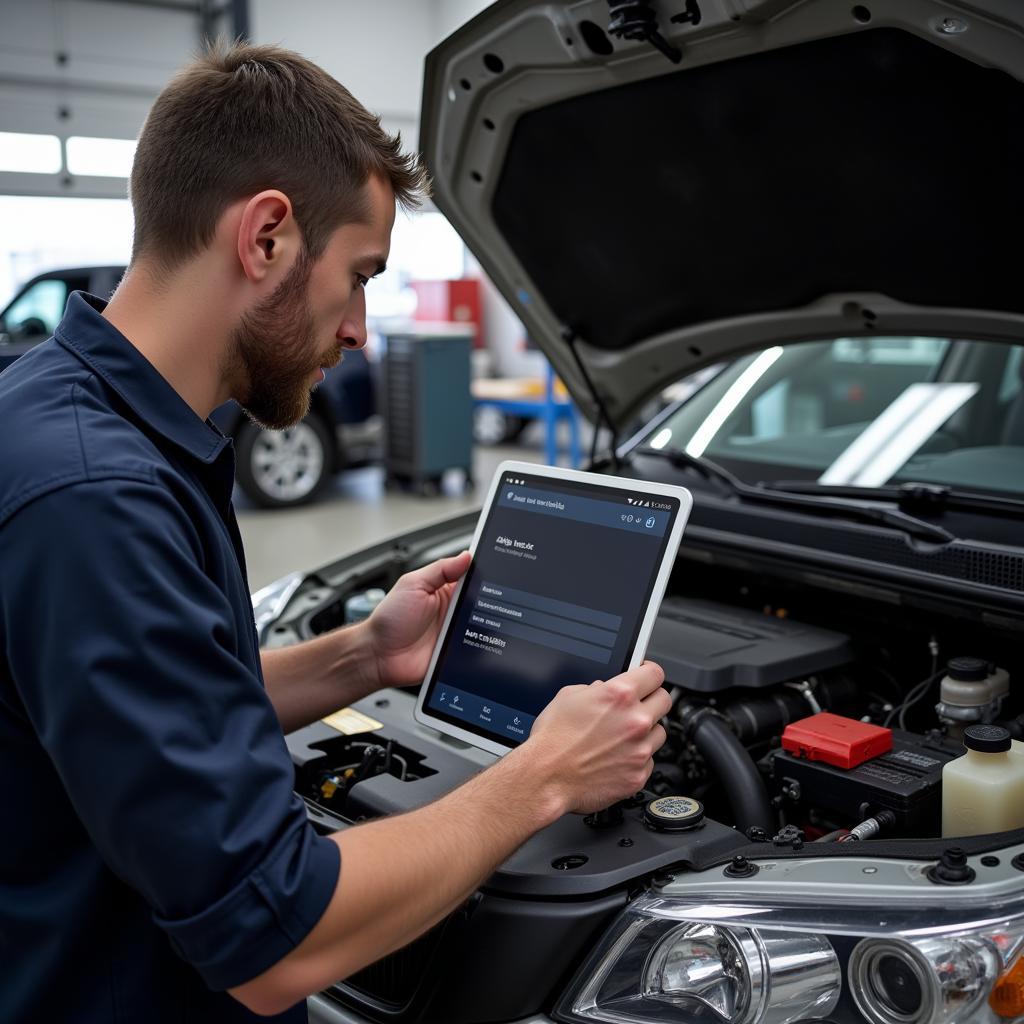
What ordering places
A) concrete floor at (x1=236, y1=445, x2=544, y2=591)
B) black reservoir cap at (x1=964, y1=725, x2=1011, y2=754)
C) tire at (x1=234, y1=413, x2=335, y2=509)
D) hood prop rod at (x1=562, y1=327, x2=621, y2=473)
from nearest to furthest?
black reservoir cap at (x1=964, y1=725, x2=1011, y2=754) < hood prop rod at (x1=562, y1=327, x2=621, y2=473) < concrete floor at (x1=236, y1=445, x2=544, y2=591) < tire at (x1=234, y1=413, x2=335, y2=509)

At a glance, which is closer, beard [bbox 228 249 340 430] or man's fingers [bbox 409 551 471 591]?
beard [bbox 228 249 340 430]

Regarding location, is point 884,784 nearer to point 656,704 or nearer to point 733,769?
point 733,769

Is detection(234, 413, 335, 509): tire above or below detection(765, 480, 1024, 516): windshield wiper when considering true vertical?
below

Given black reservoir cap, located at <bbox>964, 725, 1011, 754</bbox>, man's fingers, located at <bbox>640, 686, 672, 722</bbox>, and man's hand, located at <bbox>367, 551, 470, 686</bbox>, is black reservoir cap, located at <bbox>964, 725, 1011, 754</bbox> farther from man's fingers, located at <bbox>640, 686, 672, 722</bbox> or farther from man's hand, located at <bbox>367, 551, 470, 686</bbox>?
man's hand, located at <bbox>367, 551, 470, 686</bbox>

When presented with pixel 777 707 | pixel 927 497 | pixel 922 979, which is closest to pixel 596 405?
pixel 927 497

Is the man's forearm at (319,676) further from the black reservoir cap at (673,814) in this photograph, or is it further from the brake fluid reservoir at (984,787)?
the brake fluid reservoir at (984,787)

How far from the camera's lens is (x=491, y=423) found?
35.9 feet

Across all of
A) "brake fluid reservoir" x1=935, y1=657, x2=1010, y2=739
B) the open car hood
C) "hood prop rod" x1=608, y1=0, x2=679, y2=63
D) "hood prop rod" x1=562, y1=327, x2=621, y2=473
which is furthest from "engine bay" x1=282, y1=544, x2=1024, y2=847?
"hood prop rod" x1=608, y1=0, x2=679, y2=63

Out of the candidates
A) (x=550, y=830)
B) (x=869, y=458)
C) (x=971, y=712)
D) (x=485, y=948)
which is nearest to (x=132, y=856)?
(x=485, y=948)

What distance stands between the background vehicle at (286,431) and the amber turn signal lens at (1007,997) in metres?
5.84

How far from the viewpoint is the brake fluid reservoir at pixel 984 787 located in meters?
1.38

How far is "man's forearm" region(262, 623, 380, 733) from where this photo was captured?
5.54 ft

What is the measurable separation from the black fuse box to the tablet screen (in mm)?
345

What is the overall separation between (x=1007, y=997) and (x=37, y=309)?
23.4 feet
